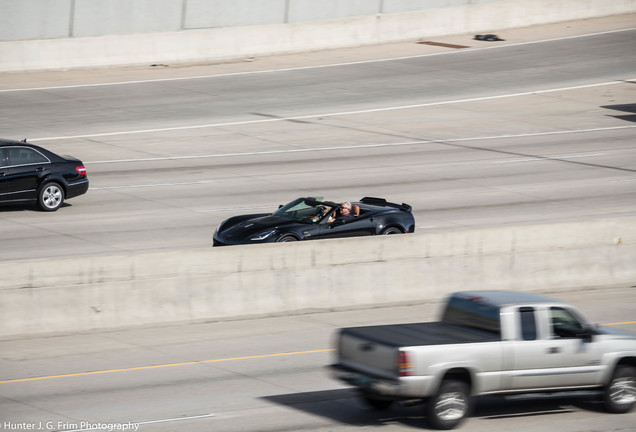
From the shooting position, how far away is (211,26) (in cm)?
4400

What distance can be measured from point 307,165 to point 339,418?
18.5m

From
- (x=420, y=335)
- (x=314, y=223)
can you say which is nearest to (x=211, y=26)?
(x=314, y=223)

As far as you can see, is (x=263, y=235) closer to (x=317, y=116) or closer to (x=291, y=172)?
(x=291, y=172)

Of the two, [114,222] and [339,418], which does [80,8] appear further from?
[339,418]

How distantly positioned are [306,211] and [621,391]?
8.85 m

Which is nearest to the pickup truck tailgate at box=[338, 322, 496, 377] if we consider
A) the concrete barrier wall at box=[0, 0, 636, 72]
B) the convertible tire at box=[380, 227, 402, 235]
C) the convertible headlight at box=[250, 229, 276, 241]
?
the convertible headlight at box=[250, 229, 276, 241]

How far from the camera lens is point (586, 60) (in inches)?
1859

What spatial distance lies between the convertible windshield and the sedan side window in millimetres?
6567

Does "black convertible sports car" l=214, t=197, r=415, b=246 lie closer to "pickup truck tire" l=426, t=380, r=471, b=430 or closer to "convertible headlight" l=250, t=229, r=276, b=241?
"convertible headlight" l=250, t=229, r=276, b=241

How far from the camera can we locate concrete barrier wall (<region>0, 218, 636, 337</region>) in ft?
49.8

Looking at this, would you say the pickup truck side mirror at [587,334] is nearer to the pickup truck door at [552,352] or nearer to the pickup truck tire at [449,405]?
the pickup truck door at [552,352]

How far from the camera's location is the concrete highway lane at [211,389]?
37.2 feet

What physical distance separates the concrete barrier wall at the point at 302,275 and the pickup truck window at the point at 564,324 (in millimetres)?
5734

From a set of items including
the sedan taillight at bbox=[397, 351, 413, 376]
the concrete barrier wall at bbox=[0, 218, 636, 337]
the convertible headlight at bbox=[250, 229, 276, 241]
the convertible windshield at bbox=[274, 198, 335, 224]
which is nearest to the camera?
the sedan taillight at bbox=[397, 351, 413, 376]
